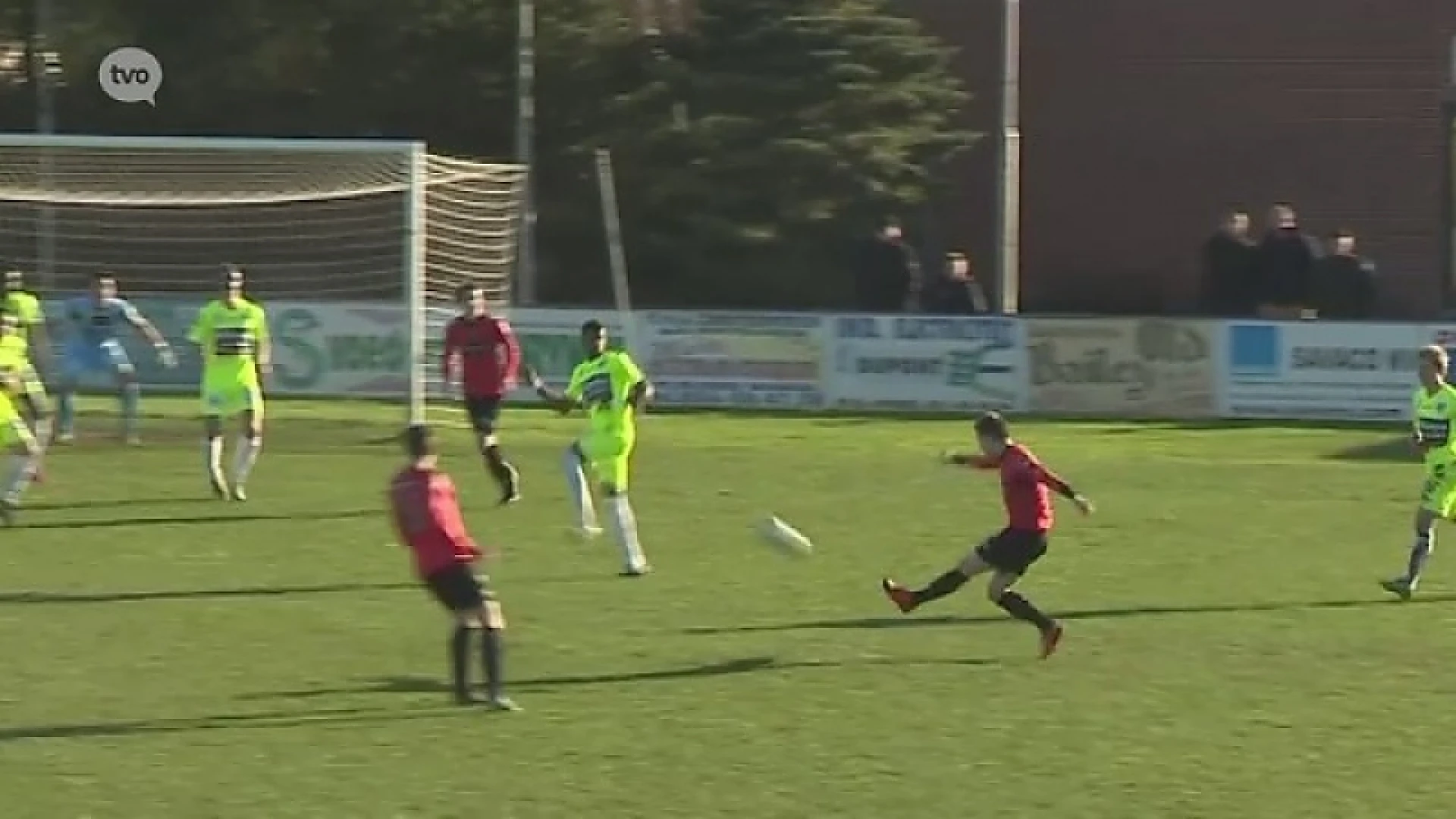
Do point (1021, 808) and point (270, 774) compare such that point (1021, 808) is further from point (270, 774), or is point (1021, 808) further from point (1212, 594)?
point (1212, 594)

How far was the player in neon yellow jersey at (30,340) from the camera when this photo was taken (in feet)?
67.5

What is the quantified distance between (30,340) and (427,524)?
18193 mm

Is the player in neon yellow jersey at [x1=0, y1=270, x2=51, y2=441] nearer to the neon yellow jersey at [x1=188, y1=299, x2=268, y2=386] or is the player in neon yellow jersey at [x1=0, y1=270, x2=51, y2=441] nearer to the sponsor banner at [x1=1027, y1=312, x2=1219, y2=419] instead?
the neon yellow jersey at [x1=188, y1=299, x2=268, y2=386]

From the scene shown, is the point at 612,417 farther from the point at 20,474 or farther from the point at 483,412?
the point at 20,474

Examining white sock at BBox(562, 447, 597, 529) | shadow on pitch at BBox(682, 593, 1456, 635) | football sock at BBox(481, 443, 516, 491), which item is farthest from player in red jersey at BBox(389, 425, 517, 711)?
football sock at BBox(481, 443, 516, 491)

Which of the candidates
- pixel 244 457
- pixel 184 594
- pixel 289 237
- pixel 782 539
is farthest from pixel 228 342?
pixel 289 237

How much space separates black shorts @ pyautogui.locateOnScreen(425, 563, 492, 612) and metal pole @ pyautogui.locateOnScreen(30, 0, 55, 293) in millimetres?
22727

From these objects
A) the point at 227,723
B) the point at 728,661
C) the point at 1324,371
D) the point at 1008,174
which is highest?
the point at 1008,174

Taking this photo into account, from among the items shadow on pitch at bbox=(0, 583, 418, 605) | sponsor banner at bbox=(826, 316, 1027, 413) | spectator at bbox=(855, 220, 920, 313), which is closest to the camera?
shadow on pitch at bbox=(0, 583, 418, 605)

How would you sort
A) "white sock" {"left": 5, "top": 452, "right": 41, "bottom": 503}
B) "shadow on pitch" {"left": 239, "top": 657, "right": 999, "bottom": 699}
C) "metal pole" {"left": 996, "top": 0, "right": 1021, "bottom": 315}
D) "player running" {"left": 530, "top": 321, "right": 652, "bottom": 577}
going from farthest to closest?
1. "metal pole" {"left": 996, "top": 0, "right": 1021, "bottom": 315}
2. "white sock" {"left": 5, "top": 452, "right": 41, "bottom": 503}
3. "player running" {"left": 530, "top": 321, "right": 652, "bottom": 577}
4. "shadow on pitch" {"left": 239, "top": 657, "right": 999, "bottom": 699}

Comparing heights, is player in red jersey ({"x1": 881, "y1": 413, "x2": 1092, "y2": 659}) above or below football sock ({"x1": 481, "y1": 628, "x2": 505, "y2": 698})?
above

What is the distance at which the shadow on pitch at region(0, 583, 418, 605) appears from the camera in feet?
55.1

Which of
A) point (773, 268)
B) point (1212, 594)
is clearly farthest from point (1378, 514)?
point (773, 268)

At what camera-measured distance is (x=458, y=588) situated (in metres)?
12.9
